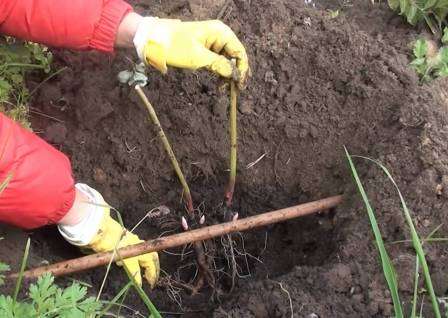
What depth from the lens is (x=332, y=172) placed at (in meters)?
2.25

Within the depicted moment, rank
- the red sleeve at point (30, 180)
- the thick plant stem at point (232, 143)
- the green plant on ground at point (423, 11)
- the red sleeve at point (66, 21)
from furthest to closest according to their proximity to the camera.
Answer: the green plant on ground at point (423, 11) < the thick plant stem at point (232, 143) < the red sleeve at point (66, 21) < the red sleeve at point (30, 180)

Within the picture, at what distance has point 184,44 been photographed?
6.47ft

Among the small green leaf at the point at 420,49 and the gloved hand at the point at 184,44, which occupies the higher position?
the gloved hand at the point at 184,44

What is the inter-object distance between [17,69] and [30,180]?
25.5 inches

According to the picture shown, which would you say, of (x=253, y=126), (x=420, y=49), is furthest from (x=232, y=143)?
(x=420, y=49)

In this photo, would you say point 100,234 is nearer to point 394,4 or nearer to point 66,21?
point 66,21

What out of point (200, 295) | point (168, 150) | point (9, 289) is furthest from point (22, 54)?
point (200, 295)

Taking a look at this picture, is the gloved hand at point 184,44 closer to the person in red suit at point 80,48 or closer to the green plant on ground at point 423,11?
the person in red suit at point 80,48

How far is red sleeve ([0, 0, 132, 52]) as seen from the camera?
1934 mm

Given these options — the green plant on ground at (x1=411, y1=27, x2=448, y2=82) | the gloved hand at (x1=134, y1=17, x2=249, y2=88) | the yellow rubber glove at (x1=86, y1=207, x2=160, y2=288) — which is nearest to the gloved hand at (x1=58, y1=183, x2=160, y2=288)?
the yellow rubber glove at (x1=86, y1=207, x2=160, y2=288)

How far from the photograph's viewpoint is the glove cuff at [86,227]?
6.59ft

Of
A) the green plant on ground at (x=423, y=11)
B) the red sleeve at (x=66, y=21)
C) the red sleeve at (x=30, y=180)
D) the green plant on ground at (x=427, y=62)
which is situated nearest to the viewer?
Answer: the red sleeve at (x=30, y=180)

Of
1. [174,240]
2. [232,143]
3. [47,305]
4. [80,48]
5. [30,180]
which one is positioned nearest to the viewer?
[47,305]

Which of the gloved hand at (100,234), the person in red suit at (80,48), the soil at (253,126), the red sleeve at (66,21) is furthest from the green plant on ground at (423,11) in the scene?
the gloved hand at (100,234)
